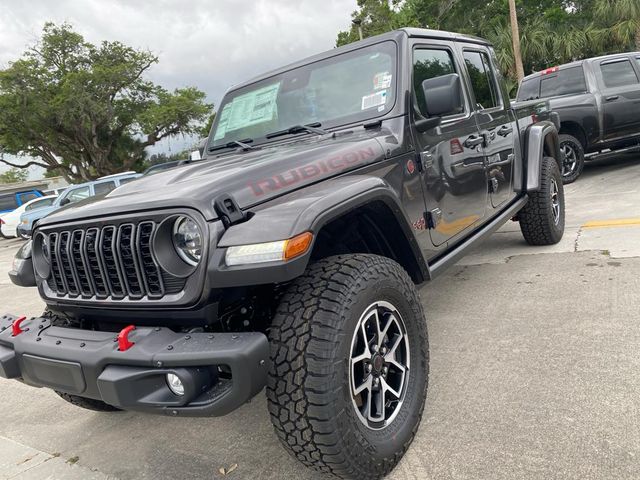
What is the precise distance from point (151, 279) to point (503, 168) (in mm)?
3060

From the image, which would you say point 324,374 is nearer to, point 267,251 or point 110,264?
point 267,251

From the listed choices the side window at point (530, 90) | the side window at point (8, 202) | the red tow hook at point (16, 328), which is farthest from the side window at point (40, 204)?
the red tow hook at point (16, 328)

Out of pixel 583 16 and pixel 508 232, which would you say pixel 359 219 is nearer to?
pixel 508 232

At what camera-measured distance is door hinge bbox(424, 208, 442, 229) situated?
2955 millimetres

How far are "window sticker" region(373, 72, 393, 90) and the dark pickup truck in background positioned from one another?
6411 mm

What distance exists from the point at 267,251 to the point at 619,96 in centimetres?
858

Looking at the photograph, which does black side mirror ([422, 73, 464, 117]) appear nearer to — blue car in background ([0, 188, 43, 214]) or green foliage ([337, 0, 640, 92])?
green foliage ([337, 0, 640, 92])

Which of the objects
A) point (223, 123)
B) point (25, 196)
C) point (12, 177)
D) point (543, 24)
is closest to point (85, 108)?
point (25, 196)

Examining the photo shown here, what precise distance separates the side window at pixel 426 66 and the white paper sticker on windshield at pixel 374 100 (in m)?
0.20

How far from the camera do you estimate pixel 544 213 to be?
4734 mm

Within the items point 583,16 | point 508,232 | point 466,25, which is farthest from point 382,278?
point 466,25

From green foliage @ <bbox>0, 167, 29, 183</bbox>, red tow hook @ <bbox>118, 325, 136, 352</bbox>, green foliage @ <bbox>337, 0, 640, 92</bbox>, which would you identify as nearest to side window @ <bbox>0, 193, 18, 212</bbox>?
green foliage @ <bbox>337, 0, 640, 92</bbox>

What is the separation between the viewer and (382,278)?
2160mm

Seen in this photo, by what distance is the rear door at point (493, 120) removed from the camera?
387 centimetres
